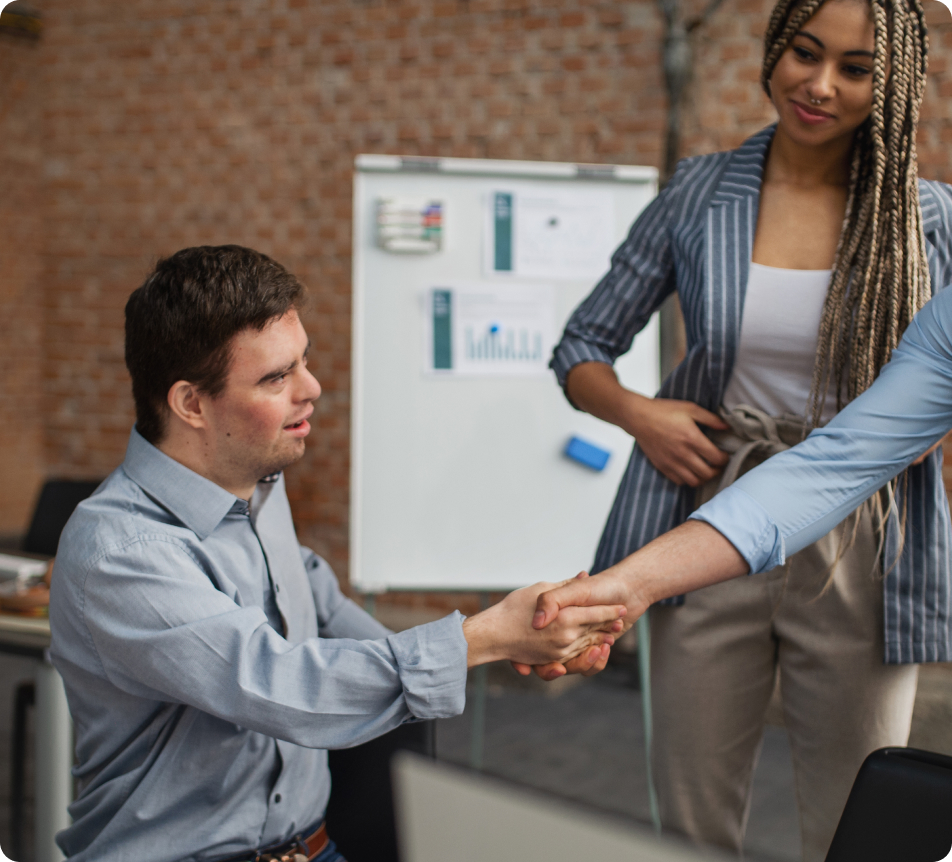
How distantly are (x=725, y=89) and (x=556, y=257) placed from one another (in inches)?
54.6

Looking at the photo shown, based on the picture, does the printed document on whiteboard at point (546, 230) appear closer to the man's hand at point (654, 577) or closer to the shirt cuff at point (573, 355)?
the shirt cuff at point (573, 355)

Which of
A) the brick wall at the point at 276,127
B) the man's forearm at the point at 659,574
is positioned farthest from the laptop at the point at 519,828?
the brick wall at the point at 276,127

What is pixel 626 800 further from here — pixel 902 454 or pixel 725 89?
pixel 725 89

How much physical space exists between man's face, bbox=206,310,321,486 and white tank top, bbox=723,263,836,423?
2.15ft

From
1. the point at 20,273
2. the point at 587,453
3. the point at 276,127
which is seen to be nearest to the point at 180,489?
the point at 587,453

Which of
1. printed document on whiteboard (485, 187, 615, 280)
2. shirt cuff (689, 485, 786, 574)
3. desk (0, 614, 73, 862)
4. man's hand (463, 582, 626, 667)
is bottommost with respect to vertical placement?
desk (0, 614, 73, 862)

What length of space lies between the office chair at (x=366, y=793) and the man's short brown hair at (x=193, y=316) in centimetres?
60

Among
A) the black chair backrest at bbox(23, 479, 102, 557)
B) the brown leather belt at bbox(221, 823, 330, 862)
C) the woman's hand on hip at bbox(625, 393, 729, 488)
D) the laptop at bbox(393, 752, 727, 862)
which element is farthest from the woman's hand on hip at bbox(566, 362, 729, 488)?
the black chair backrest at bbox(23, 479, 102, 557)

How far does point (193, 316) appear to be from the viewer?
117 cm

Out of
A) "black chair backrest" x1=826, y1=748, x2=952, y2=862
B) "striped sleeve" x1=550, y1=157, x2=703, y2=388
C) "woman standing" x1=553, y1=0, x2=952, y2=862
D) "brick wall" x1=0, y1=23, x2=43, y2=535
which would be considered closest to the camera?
"black chair backrest" x1=826, y1=748, x2=952, y2=862

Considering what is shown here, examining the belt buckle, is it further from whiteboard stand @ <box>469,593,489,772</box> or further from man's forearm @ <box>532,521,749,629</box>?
whiteboard stand @ <box>469,593,489,772</box>

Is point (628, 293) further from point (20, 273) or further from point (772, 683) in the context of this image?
point (20, 273)

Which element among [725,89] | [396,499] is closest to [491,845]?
[396,499]

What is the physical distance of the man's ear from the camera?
1.18 metres
